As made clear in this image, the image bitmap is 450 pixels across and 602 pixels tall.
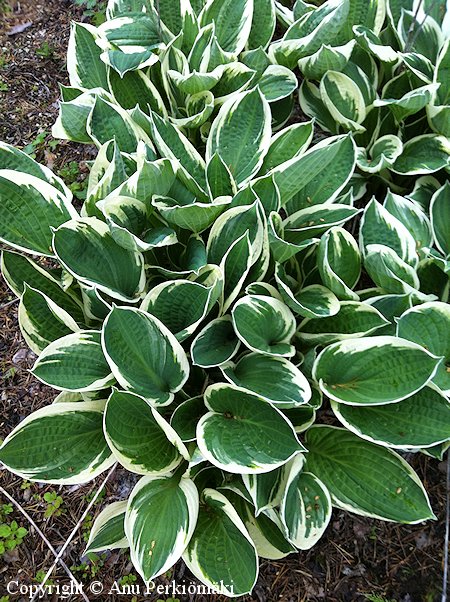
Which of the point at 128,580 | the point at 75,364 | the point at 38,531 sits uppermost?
the point at 75,364

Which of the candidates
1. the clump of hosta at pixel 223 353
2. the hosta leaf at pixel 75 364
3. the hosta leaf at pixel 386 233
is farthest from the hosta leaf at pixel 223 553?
the hosta leaf at pixel 386 233

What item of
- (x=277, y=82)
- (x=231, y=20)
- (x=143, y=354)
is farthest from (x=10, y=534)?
(x=231, y=20)

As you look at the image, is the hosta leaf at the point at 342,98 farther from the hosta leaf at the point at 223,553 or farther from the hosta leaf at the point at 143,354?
the hosta leaf at the point at 223,553

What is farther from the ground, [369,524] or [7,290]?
[7,290]

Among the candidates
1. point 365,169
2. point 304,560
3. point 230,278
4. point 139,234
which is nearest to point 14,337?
point 139,234

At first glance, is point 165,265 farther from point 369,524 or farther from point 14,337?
point 369,524

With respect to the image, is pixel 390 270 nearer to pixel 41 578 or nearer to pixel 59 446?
pixel 59 446

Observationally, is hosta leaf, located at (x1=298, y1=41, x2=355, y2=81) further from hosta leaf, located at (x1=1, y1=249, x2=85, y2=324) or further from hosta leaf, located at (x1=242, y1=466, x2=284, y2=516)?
hosta leaf, located at (x1=242, y1=466, x2=284, y2=516)

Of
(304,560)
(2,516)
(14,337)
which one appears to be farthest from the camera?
(14,337)
